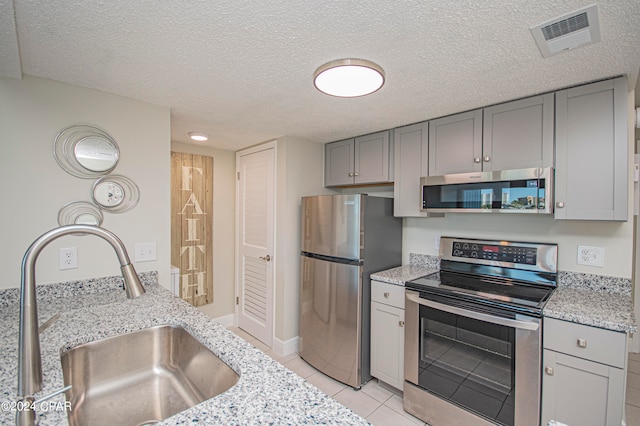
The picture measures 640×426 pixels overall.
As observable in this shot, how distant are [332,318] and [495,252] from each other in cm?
142

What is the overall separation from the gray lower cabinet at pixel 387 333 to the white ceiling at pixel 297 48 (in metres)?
1.41

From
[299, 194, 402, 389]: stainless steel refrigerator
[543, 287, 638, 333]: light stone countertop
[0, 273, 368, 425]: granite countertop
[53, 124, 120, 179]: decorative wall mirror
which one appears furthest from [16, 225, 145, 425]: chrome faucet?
[543, 287, 638, 333]: light stone countertop

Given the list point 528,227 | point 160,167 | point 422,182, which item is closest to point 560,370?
point 528,227

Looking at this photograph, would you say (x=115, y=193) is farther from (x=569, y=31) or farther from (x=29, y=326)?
(x=569, y=31)

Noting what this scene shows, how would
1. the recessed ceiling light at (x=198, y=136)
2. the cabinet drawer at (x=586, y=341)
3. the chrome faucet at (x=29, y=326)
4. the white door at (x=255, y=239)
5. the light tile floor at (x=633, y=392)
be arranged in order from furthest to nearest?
1. the white door at (x=255, y=239)
2. the recessed ceiling light at (x=198, y=136)
3. the light tile floor at (x=633, y=392)
4. the cabinet drawer at (x=586, y=341)
5. the chrome faucet at (x=29, y=326)

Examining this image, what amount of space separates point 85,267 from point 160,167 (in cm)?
78

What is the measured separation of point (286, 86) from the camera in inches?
71.2

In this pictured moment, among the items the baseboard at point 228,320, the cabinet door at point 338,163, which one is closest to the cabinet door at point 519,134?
the cabinet door at point 338,163

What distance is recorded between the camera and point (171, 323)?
4.40ft

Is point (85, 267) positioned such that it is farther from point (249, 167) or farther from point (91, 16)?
point (249, 167)

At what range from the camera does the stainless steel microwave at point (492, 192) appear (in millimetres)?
1866

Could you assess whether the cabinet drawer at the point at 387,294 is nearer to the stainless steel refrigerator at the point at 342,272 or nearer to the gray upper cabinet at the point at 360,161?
the stainless steel refrigerator at the point at 342,272

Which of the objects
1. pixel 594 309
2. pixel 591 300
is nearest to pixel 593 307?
pixel 594 309

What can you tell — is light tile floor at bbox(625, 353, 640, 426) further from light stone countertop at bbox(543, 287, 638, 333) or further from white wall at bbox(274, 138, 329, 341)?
white wall at bbox(274, 138, 329, 341)
